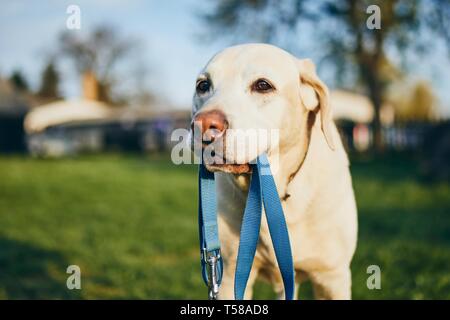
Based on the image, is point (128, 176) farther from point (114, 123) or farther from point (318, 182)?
point (114, 123)

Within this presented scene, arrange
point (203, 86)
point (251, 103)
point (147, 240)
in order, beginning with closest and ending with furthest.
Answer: point (251, 103) < point (203, 86) < point (147, 240)

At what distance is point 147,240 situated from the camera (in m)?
6.01

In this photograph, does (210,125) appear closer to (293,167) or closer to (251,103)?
(251,103)

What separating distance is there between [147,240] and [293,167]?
380cm

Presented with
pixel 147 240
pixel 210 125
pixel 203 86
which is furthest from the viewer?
pixel 147 240

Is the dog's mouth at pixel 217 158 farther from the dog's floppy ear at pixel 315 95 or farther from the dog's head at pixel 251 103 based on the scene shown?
the dog's floppy ear at pixel 315 95

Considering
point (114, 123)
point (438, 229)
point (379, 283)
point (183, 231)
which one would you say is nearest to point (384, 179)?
point (438, 229)

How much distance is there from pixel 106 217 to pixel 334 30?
12.8 metres

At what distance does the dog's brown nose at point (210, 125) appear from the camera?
6.63 ft

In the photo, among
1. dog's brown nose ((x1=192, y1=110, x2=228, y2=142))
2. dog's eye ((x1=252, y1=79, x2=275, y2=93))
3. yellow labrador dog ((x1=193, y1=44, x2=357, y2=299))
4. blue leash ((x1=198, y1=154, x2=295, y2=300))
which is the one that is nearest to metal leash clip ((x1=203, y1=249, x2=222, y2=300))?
blue leash ((x1=198, y1=154, x2=295, y2=300))

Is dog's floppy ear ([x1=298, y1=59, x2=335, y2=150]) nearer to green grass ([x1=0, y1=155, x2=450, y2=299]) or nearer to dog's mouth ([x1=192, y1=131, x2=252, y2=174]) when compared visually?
dog's mouth ([x1=192, y1=131, x2=252, y2=174])

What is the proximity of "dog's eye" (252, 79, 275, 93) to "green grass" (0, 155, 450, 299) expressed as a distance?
1.94 m

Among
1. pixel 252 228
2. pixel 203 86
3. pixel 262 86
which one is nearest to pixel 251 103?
pixel 262 86
